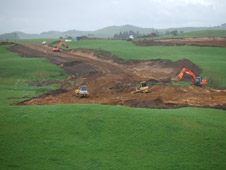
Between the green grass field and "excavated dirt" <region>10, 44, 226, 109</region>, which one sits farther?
"excavated dirt" <region>10, 44, 226, 109</region>

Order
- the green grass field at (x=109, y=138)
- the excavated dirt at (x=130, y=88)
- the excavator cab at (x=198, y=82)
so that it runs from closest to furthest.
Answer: the green grass field at (x=109, y=138)
the excavated dirt at (x=130, y=88)
the excavator cab at (x=198, y=82)

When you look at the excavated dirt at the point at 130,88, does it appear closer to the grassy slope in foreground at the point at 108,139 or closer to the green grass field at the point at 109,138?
the grassy slope in foreground at the point at 108,139

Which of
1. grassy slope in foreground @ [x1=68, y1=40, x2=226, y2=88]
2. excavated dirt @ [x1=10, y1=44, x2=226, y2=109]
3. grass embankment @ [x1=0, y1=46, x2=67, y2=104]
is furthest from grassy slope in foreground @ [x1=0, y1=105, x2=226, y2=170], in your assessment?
grassy slope in foreground @ [x1=68, y1=40, x2=226, y2=88]

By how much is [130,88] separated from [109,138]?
66.4 feet

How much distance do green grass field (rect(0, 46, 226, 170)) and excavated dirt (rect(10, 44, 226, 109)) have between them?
772 cm

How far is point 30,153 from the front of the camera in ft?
43.7

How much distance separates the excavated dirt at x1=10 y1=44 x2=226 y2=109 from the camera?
27000 millimetres

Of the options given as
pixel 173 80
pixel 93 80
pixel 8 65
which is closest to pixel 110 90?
pixel 93 80

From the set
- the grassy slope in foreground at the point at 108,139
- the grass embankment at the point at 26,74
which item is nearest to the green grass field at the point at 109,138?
the grassy slope in foreground at the point at 108,139

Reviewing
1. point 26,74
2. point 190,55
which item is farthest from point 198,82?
point 26,74

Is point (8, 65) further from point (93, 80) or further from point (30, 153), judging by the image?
point (30, 153)

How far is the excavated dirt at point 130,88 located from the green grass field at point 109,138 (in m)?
7.72

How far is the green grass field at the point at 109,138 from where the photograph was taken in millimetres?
13047

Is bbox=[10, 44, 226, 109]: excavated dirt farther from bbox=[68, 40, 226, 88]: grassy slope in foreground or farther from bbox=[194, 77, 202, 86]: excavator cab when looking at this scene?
bbox=[68, 40, 226, 88]: grassy slope in foreground
